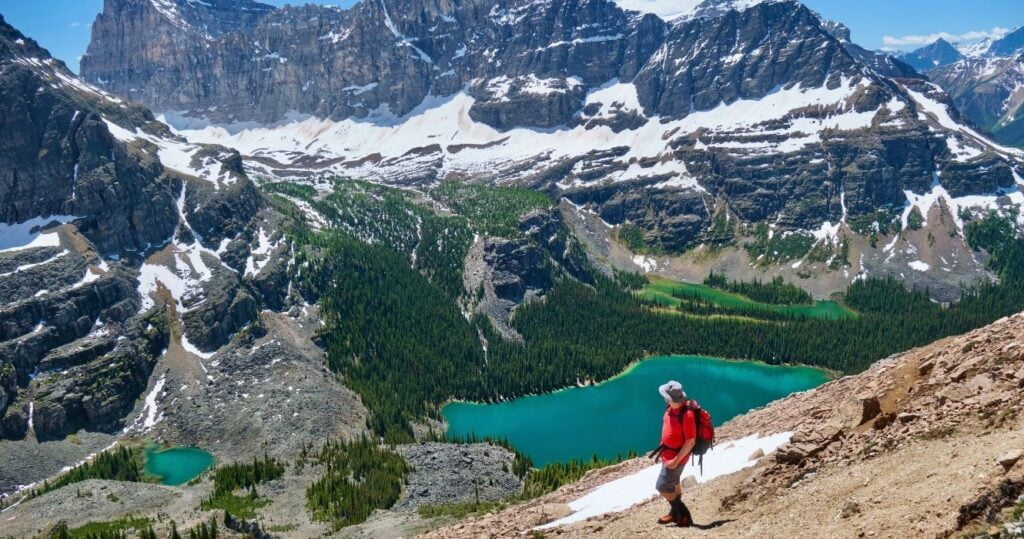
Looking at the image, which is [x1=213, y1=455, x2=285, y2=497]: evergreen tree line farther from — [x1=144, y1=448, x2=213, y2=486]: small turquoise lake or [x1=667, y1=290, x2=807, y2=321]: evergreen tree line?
[x1=667, y1=290, x2=807, y2=321]: evergreen tree line

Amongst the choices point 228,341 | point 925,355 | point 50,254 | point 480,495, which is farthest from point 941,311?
point 50,254

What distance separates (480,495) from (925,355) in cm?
4894

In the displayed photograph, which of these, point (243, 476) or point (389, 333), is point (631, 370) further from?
point (243, 476)

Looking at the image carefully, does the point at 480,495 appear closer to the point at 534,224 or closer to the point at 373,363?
the point at 373,363

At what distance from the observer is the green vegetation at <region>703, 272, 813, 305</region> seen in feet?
599

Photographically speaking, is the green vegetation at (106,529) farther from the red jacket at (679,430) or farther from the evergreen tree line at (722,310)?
the evergreen tree line at (722,310)

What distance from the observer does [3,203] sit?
120938mm

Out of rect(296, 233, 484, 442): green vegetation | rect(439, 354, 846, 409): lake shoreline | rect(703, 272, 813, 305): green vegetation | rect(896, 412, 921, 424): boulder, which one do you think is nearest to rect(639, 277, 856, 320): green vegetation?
rect(703, 272, 813, 305): green vegetation

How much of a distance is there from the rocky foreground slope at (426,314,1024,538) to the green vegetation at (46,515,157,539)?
143ft

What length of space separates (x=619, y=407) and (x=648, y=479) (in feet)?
291

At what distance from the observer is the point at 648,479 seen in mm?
27953

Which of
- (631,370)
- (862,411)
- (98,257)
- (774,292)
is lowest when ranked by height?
(631,370)

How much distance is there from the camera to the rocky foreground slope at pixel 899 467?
13.9 metres

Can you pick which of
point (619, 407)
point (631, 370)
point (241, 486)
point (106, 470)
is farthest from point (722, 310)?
point (106, 470)
